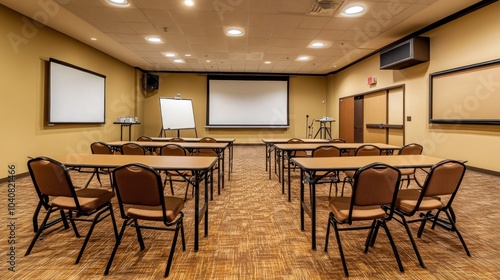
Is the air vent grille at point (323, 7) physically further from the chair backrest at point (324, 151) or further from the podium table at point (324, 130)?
the podium table at point (324, 130)

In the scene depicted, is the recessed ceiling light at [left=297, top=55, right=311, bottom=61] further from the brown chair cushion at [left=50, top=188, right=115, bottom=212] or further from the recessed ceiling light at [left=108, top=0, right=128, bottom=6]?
the brown chair cushion at [left=50, top=188, right=115, bottom=212]

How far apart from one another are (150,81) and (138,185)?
31.7 feet

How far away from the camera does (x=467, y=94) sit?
5.04 metres

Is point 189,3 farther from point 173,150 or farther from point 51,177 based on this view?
point 51,177

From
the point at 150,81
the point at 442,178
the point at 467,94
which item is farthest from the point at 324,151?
the point at 150,81

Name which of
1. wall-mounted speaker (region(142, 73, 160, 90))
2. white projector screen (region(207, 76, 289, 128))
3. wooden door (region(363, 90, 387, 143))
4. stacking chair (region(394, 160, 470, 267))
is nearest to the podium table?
white projector screen (region(207, 76, 289, 128))

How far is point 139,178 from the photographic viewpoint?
70.9 inches

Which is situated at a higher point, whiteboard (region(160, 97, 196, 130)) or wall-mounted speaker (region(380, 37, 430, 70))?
wall-mounted speaker (region(380, 37, 430, 70))

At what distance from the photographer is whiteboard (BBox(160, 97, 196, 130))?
8086 mm

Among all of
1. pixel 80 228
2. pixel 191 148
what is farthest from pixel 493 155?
pixel 80 228

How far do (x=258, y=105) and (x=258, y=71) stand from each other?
55.2 inches

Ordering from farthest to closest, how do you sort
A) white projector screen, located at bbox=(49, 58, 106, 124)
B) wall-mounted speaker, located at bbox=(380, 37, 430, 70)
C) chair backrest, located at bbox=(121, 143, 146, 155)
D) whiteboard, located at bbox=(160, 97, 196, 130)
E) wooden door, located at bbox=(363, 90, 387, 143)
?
whiteboard, located at bbox=(160, 97, 196, 130) < wooden door, located at bbox=(363, 90, 387, 143) < wall-mounted speaker, located at bbox=(380, 37, 430, 70) < white projector screen, located at bbox=(49, 58, 106, 124) < chair backrest, located at bbox=(121, 143, 146, 155)

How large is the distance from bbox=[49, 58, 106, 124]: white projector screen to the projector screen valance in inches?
325

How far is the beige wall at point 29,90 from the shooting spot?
459cm
